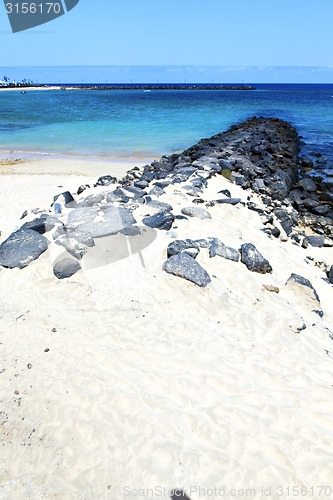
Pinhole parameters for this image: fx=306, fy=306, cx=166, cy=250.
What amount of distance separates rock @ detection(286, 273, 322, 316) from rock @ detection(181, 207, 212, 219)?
2379 mm

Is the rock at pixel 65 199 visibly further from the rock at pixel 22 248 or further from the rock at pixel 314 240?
the rock at pixel 314 240

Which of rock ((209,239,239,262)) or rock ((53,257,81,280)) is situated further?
rock ((209,239,239,262))

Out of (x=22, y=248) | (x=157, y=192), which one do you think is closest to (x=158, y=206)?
(x=157, y=192)

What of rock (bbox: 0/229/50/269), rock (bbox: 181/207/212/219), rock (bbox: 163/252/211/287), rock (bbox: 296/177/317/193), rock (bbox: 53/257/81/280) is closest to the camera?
rock (bbox: 163/252/211/287)

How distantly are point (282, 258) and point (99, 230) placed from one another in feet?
12.3

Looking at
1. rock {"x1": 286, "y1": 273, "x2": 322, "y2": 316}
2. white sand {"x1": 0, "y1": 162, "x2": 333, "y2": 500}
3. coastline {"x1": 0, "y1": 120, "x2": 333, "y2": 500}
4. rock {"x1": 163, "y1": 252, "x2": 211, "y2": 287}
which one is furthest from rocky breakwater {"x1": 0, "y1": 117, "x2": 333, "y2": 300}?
rock {"x1": 286, "y1": 273, "x2": 322, "y2": 316}

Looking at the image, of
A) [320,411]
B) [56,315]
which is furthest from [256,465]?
[56,315]

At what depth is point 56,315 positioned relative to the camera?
438 centimetres

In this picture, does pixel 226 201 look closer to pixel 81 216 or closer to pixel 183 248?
pixel 183 248

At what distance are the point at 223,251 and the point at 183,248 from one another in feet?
2.58

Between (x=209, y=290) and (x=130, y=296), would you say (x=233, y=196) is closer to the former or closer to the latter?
(x=209, y=290)

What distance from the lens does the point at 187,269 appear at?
5.05m

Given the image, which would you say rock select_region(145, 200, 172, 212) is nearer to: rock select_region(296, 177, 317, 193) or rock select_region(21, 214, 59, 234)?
rock select_region(21, 214, 59, 234)

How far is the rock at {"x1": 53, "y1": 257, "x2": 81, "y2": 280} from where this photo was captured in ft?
16.5
